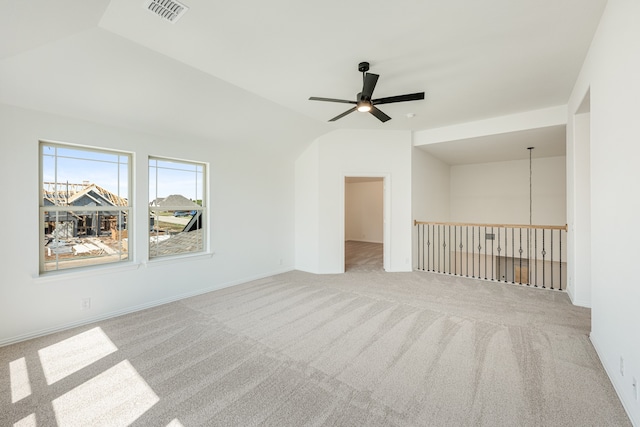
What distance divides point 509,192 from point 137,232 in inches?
334

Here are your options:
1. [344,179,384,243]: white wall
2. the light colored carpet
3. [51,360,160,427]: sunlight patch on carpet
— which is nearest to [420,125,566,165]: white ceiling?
the light colored carpet

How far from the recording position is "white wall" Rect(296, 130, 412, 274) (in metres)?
5.49

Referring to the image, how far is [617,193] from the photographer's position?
6.22 feet

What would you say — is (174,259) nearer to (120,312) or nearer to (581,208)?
(120,312)

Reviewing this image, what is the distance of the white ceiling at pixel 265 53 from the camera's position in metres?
2.17

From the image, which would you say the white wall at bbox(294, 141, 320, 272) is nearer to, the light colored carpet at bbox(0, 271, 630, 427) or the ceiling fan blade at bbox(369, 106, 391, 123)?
the light colored carpet at bbox(0, 271, 630, 427)

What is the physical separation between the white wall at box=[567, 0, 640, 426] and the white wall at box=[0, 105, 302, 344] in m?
4.54

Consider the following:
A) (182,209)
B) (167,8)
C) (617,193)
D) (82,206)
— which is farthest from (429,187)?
(82,206)

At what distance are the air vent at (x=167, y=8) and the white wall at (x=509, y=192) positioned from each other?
308 inches

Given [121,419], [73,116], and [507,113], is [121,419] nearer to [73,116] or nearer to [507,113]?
[73,116]

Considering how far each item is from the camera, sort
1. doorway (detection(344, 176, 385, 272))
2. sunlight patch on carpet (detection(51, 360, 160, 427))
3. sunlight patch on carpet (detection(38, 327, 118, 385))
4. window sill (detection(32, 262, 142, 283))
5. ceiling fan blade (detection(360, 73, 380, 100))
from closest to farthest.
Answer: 1. sunlight patch on carpet (detection(51, 360, 160, 427))
2. sunlight patch on carpet (detection(38, 327, 118, 385))
3. ceiling fan blade (detection(360, 73, 380, 100))
4. window sill (detection(32, 262, 142, 283))
5. doorway (detection(344, 176, 385, 272))

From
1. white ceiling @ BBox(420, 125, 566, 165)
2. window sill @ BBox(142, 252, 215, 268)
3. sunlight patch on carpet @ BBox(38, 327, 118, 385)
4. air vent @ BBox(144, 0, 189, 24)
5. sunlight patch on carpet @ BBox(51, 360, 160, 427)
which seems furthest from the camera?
white ceiling @ BBox(420, 125, 566, 165)

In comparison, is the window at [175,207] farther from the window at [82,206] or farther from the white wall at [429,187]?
the white wall at [429,187]

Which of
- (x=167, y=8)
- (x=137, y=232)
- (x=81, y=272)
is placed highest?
(x=167, y=8)
